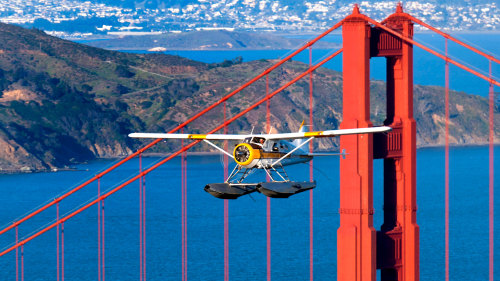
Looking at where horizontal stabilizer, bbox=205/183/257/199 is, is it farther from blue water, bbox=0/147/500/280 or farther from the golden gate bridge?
blue water, bbox=0/147/500/280

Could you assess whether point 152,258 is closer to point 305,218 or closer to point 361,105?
point 305,218

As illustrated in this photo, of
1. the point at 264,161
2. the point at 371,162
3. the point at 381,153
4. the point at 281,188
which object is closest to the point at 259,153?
the point at 264,161

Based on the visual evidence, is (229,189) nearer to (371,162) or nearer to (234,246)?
(371,162)

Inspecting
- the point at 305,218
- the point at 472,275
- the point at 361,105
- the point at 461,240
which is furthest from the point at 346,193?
the point at 305,218

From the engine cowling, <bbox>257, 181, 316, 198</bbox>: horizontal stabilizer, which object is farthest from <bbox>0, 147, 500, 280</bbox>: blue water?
the engine cowling

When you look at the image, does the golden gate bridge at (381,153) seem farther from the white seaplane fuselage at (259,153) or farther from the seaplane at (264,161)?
the white seaplane fuselage at (259,153)

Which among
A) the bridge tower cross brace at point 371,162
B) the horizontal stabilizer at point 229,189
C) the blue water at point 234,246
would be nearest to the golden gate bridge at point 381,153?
the bridge tower cross brace at point 371,162
